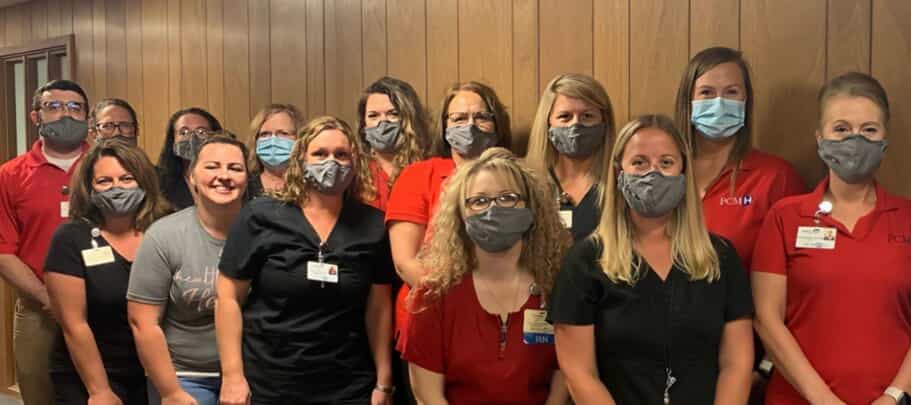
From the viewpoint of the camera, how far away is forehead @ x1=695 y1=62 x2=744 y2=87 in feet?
8.20

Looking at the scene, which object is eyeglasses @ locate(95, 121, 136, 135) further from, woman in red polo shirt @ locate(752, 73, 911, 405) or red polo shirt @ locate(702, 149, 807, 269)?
woman in red polo shirt @ locate(752, 73, 911, 405)

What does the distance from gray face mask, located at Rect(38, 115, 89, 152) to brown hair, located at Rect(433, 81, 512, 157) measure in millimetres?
1870

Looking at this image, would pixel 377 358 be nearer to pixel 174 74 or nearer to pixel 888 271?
pixel 888 271

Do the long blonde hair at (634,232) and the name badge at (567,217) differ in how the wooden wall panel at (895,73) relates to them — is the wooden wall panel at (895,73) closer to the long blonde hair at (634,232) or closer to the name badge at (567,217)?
the long blonde hair at (634,232)

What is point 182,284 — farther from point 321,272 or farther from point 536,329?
point 536,329

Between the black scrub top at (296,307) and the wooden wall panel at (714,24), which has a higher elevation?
the wooden wall panel at (714,24)

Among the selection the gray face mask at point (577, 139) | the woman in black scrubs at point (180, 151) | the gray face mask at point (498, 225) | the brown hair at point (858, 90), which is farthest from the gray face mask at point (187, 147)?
the brown hair at point (858, 90)

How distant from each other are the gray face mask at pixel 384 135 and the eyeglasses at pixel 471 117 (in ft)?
0.86

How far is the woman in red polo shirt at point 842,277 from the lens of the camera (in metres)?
2.12

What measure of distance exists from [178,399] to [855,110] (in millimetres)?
2243

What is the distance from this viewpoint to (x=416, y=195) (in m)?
2.70

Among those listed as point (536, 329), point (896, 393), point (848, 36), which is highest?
point (848, 36)

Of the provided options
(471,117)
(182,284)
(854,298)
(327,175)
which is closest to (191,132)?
(182,284)

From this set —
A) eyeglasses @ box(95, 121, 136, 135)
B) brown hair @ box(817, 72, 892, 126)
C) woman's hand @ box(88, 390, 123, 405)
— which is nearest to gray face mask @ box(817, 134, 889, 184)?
brown hair @ box(817, 72, 892, 126)
